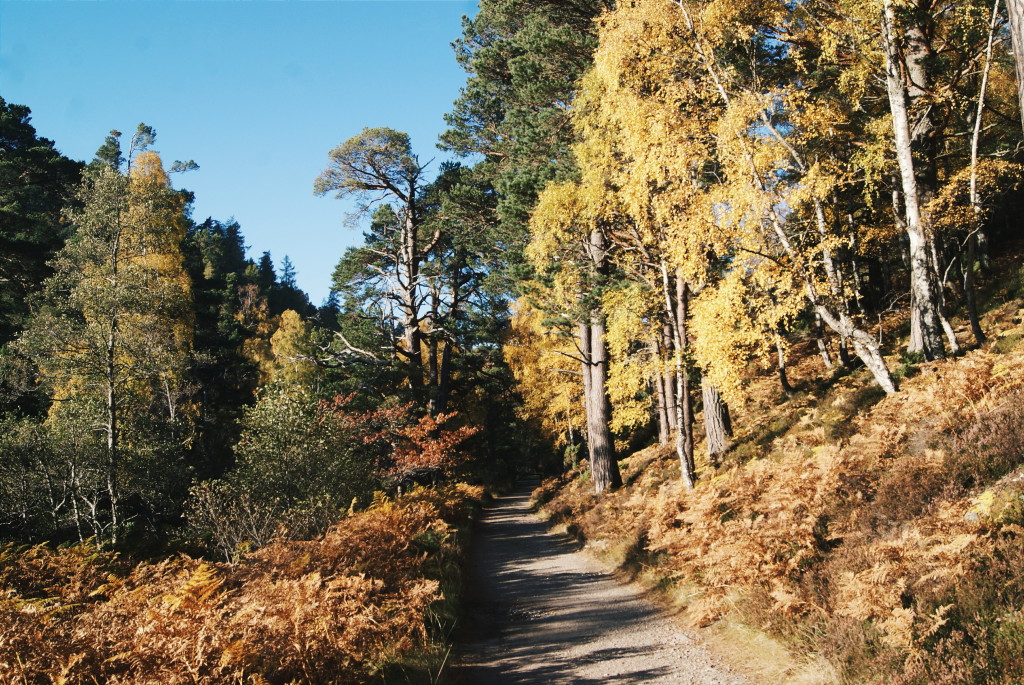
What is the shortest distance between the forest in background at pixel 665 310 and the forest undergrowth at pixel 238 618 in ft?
0.38

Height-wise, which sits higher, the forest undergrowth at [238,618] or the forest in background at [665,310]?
the forest in background at [665,310]

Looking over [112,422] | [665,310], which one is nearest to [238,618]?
[665,310]

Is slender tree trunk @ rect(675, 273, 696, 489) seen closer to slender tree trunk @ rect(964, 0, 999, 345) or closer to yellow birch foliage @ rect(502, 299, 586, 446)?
slender tree trunk @ rect(964, 0, 999, 345)

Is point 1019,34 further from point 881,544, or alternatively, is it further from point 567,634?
point 567,634

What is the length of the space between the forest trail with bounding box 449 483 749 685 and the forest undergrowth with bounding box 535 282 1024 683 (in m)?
0.51

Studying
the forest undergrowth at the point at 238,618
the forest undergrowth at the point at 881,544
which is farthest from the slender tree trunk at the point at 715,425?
the forest undergrowth at the point at 238,618

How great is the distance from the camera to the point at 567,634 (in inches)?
299

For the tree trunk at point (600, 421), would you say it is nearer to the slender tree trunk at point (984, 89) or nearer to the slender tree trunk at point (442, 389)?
the slender tree trunk at point (984, 89)

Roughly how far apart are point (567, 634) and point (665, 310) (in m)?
7.48

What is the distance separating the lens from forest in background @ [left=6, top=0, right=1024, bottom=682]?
6.49m

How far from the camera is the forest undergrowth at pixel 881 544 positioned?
420cm

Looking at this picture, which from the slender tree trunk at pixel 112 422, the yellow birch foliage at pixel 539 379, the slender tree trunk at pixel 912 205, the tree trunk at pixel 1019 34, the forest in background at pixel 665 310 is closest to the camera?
the tree trunk at pixel 1019 34

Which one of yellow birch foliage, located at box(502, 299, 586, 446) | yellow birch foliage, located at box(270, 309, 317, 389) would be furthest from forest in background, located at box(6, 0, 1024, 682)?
yellow birch foliage, located at box(270, 309, 317, 389)

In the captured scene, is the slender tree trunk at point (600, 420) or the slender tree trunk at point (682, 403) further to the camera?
the slender tree trunk at point (600, 420)
